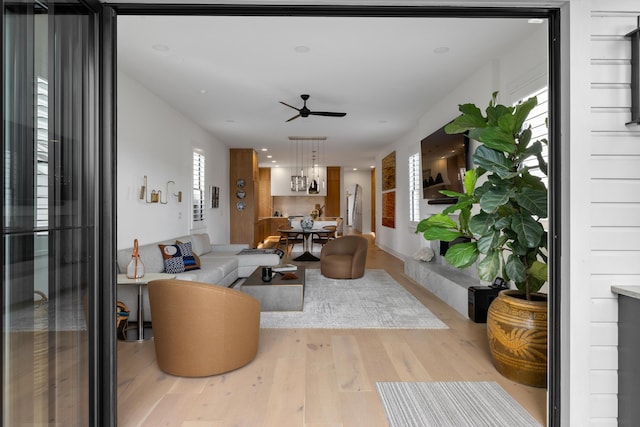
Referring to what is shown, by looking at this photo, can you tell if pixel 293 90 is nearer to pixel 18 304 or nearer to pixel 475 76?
pixel 475 76

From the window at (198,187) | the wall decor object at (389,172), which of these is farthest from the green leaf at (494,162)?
the wall decor object at (389,172)

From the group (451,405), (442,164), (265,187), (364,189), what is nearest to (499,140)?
(451,405)

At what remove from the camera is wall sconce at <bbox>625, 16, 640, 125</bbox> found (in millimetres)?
1751

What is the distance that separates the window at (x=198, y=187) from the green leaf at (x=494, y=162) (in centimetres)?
539

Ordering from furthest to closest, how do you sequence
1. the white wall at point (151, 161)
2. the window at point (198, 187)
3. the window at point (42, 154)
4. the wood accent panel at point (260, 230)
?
the wood accent panel at point (260, 230), the window at point (198, 187), the white wall at point (151, 161), the window at point (42, 154)

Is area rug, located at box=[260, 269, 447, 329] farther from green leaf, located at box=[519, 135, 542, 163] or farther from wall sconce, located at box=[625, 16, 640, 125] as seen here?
wall sconce, located at box=[625, 16, 640, 125]

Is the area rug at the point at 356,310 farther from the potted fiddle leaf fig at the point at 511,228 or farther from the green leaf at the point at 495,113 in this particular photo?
the green leaf at the point at 495,113

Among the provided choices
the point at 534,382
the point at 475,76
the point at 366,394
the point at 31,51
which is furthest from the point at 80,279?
the point at 475,76

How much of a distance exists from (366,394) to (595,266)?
1.47 meters

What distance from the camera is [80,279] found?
167cm

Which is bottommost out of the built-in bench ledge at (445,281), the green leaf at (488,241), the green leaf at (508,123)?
the built-in bench ledge at (445,281)

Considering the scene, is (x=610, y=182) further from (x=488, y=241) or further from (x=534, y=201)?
(x=488, y=241)

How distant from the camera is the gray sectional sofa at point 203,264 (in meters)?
3.77

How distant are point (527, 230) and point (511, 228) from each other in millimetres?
111
